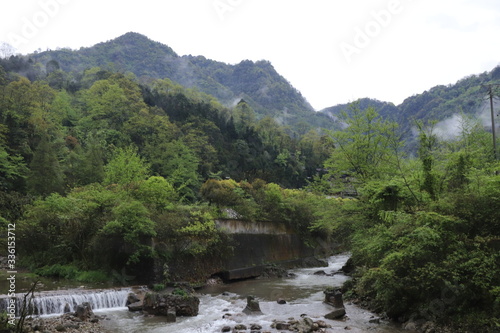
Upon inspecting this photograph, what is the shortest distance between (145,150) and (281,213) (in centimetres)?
2033

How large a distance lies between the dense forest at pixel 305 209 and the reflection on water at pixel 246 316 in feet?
4.15

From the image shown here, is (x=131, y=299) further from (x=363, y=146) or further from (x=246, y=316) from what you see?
(x=363, y=146)

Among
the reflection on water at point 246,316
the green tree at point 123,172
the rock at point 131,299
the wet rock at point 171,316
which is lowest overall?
the reflection on water at point 246,316

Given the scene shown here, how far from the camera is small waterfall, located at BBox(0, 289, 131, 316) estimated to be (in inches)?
517

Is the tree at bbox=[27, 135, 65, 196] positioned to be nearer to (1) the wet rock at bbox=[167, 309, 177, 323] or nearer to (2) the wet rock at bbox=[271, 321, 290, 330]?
(1) the wet rock at bbox=[167, 309, 177, 323]

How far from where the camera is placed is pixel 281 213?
3169cm

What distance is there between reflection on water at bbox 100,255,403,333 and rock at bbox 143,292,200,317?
0.39 meters

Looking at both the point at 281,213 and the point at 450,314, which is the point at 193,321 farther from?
the point at 281,213

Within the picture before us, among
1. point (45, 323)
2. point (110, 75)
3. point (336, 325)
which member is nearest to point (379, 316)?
point (336, 325)

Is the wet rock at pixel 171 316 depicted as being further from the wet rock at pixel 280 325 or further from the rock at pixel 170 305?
the wet rock at pixel 280 325

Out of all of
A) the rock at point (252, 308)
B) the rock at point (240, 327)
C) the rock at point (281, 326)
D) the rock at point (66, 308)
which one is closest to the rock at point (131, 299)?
the rock at point (66, 308)

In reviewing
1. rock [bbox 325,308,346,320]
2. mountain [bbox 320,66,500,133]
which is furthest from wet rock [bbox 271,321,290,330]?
mountain [bbox 320,66,500,133]

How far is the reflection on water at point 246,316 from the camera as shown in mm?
12406

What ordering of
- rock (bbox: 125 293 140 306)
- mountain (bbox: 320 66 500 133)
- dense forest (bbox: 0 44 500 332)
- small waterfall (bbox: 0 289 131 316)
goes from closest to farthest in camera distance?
dense forest (bbox: 0 44 500 332)
small waterfall (bbox: 0 289 131 316)
rock (bbox: 125 293 140 306)
mountain (bbox: 320 66 500 133)
